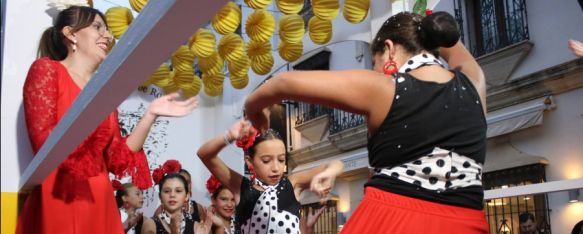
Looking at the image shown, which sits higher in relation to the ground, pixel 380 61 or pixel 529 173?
pixel 529 173

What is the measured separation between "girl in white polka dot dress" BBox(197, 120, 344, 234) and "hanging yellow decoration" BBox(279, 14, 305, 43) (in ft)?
3.50

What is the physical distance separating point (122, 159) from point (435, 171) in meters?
1.16

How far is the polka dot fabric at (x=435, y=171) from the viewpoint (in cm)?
140

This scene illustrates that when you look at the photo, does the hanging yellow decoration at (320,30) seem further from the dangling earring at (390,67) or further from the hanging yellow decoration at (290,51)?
the dangling earring at (390,67)

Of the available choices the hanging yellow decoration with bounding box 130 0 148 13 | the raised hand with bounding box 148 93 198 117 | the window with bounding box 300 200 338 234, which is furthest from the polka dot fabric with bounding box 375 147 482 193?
the window with bounding box 300 200 338 234

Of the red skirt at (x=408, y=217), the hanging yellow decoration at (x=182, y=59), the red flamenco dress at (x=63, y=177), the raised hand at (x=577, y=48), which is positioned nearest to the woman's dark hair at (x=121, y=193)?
the hanging yellow decoration at (x=182, y=59)

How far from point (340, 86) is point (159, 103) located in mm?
810

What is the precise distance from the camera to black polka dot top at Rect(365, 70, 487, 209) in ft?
4.59

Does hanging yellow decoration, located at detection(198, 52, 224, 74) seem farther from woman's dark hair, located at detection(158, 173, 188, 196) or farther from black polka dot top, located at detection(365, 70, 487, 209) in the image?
black polka dot top, located at detection(365, 70, 487, 209)

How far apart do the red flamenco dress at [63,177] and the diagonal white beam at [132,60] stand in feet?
0.85

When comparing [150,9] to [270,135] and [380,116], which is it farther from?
[270,135]

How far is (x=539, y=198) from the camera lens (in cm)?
815

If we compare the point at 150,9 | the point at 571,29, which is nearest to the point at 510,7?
the point at 571,29

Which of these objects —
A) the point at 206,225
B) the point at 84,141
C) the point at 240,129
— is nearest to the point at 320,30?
the point at 206,225
